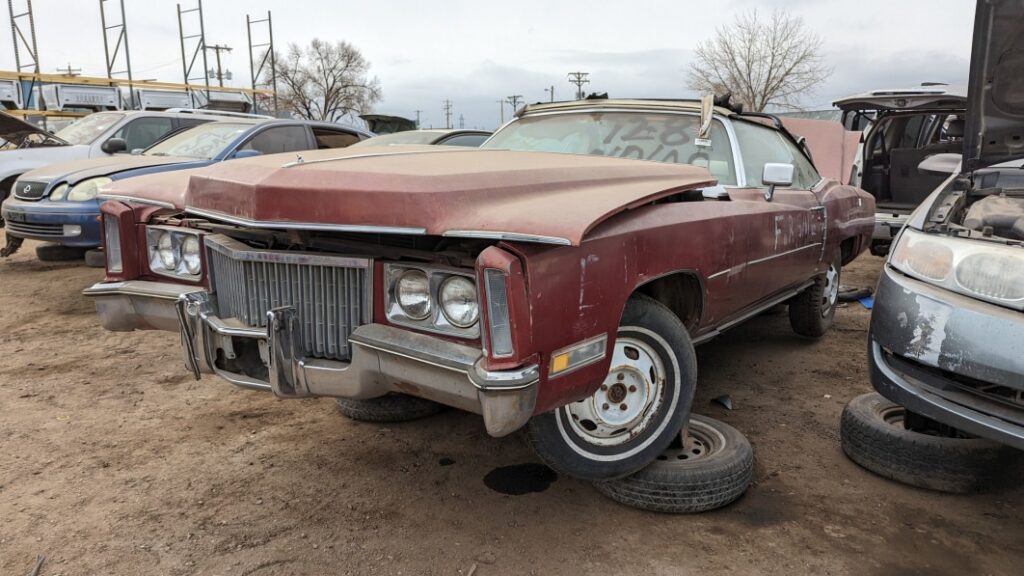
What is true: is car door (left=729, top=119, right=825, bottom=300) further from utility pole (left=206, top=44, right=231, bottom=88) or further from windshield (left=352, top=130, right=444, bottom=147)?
utility pole (left=206, top=44, right=231, bottom=88)

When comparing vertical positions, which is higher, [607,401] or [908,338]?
[908,338]

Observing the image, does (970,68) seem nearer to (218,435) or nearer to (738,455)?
(738,455)

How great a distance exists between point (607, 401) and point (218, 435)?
2.01 metres

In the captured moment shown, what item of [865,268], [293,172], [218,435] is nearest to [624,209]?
[293,172]

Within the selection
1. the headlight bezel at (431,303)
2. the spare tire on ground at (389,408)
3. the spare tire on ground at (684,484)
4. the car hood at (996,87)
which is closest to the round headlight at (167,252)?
the spare tire on ground at (389,408)

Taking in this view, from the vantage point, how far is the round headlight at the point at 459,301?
2092 mm

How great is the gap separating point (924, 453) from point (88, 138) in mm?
9575

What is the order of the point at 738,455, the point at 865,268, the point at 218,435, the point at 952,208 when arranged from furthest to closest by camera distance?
the point at 865,268
the point at 218,435
the point at 952,208
the point at 738,455

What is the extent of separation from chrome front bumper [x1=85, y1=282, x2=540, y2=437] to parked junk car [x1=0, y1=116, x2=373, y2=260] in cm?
337

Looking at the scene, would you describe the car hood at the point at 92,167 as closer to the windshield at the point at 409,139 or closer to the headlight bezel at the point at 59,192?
the headlight bezel at the point at 59,192

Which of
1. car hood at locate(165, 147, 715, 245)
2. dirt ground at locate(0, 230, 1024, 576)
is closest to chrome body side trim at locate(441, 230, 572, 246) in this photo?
car hood at locate(165, 147, 715, 245)

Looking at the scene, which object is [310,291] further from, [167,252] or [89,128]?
[89,128]

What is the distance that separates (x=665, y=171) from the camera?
3000mm

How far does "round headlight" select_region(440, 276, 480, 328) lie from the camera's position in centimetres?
209
